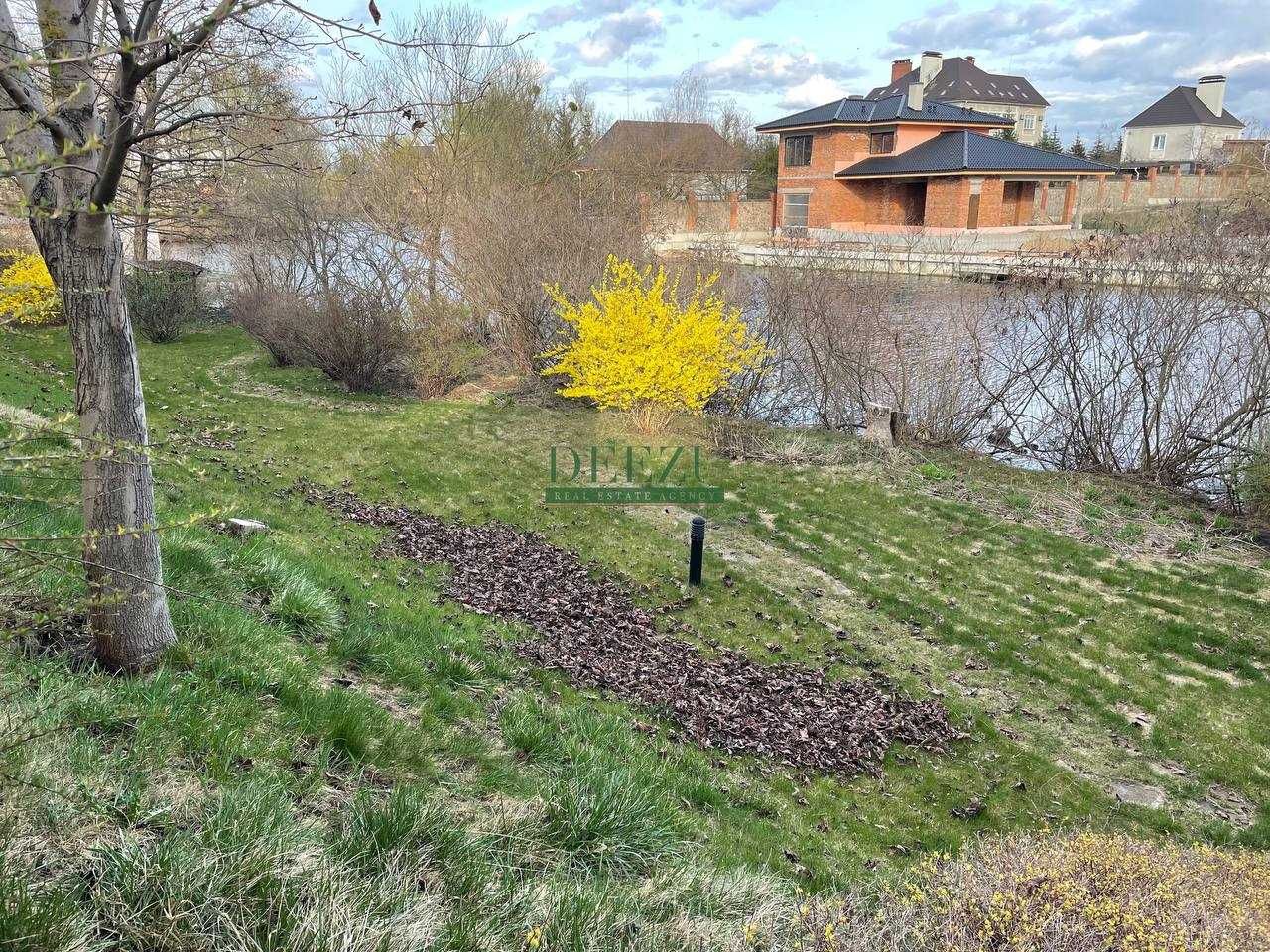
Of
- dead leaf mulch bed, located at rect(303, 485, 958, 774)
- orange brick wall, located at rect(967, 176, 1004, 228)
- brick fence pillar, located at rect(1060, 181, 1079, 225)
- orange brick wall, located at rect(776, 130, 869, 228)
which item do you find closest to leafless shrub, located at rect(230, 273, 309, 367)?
dead leaf mulch bed, located at rect(303, 485, 958, 774)

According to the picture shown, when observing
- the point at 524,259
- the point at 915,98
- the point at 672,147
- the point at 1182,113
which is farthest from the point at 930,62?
the point at 524,259

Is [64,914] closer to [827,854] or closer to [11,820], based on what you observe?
[11,820]

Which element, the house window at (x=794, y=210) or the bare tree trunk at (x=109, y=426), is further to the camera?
the house window at (x=794, y=210)

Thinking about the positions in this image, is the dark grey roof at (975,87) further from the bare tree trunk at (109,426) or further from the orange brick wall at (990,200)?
the bare tree trunk at (109,426)

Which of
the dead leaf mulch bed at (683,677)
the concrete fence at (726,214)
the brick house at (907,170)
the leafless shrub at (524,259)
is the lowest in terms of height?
the dead leaf mulch bed at (683,677)

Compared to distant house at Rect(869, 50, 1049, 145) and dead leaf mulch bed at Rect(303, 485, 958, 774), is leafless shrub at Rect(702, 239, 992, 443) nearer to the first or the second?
dead leaf mulch bed at Rect(303, 485, 958, 774)

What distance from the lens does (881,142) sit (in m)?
39.7

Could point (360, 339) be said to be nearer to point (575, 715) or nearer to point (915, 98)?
point (575, 715)

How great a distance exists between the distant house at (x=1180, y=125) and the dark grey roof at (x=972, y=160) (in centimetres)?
3648

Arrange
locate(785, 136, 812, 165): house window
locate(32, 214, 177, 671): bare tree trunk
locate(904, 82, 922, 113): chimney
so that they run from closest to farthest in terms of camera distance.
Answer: locate(32, 214, 177, 671): bare tree trunk < locate(904, 82, 922, 113): chimney < locate(785, 136, 812, 165): house window

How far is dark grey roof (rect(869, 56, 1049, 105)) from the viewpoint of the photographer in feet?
215

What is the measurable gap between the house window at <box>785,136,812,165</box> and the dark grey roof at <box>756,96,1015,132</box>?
30.4 inches

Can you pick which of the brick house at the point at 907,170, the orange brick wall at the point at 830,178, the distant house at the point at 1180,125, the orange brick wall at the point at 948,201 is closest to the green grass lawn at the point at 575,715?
the orange brick wall at the point at 948,201

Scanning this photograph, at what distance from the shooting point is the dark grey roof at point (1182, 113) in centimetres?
6669
